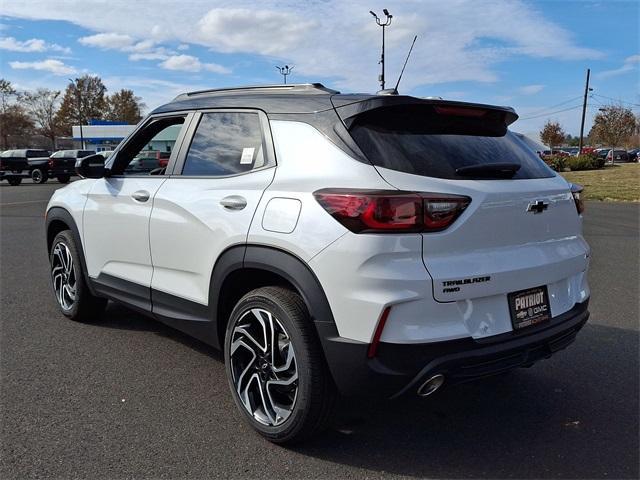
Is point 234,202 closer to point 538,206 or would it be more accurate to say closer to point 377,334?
point 377,334

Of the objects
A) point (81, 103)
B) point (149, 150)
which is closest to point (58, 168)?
point (149, 150)

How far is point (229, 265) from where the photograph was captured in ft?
9.84

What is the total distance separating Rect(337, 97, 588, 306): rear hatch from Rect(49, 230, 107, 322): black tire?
2961mm

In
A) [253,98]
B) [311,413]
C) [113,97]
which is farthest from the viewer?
[113,97]

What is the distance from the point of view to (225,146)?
11.0ft

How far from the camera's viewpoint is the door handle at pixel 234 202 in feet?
9.77

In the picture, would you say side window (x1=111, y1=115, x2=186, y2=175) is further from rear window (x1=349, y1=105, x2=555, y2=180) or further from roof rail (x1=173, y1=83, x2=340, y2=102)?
rear window (x1=349, y1=105, x2=555, y2=180)

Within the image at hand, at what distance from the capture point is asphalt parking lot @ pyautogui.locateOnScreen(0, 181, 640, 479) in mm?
2713

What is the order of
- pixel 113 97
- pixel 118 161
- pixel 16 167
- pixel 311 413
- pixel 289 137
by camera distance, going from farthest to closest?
pixel 113 97 < pixel 16 167 < pixel 118 161 < pixel 289 137 < pixel 311 413

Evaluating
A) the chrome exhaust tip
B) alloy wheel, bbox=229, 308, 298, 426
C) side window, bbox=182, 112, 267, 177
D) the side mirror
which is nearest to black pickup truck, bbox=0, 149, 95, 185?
the side mirror

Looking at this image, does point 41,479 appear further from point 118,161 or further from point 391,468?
point 118,161

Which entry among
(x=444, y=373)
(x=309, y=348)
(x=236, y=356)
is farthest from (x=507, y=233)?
(x=236, y=356)

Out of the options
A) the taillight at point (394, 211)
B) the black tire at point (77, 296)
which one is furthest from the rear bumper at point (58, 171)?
the taillight at point (394, 211)

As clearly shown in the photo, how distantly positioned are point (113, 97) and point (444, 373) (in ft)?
322
